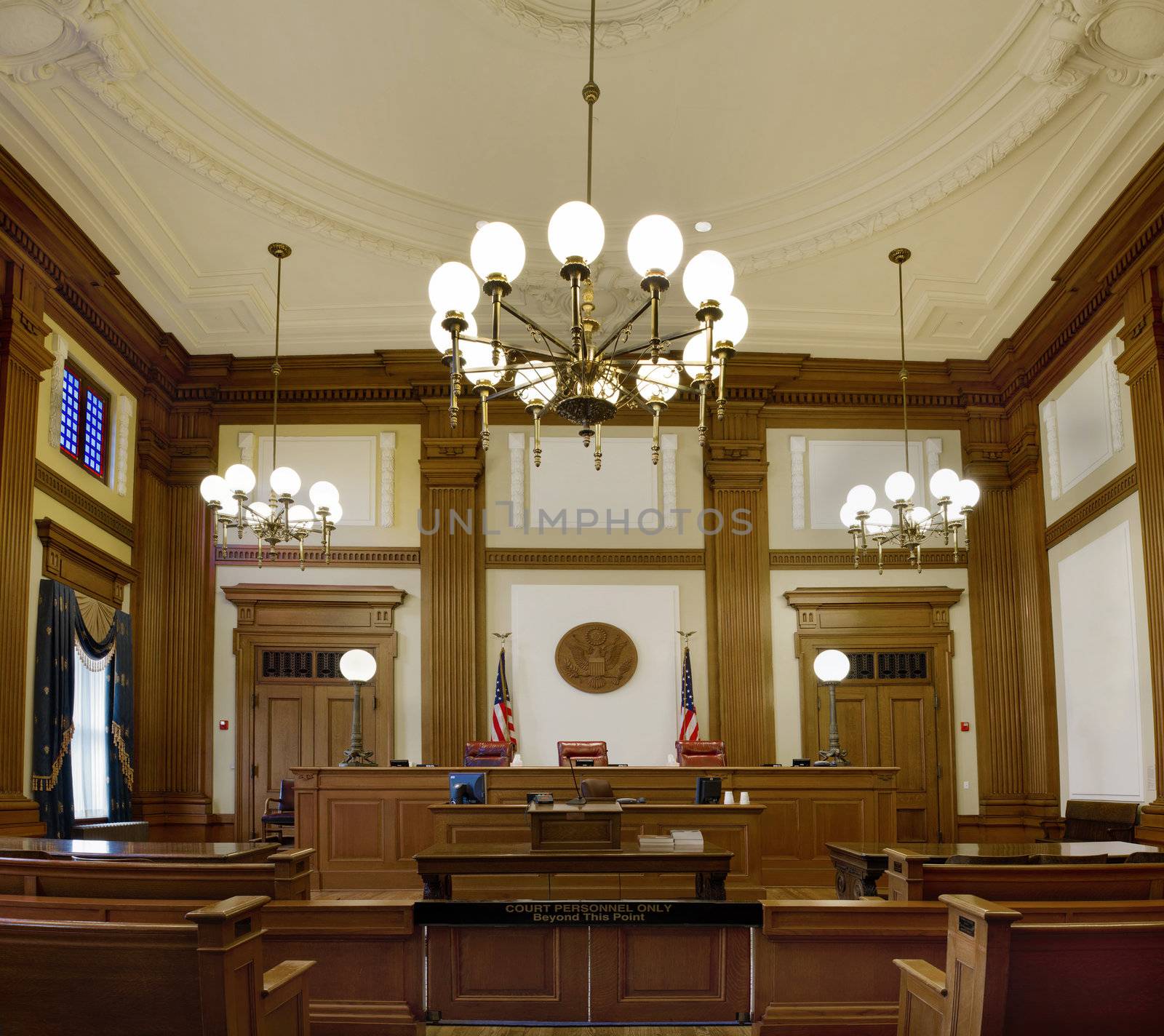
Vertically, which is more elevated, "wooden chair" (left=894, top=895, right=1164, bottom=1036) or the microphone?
the microphone

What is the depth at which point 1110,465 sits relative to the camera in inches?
396

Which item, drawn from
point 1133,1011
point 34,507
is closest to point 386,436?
point 34,507

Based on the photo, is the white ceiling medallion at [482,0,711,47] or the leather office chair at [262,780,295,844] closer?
the white ceiling medallion at [482,0,711,47]

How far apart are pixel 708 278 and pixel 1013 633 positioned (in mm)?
7964

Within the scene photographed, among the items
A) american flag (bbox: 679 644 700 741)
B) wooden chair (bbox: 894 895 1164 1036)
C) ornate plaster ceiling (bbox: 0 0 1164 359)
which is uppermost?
ornate plaster ceiling (bbox: 0 0 1164 359)

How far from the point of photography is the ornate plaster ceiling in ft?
24.6

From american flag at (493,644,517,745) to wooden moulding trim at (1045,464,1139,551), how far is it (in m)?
5.70

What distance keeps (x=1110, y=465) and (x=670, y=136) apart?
4.80 meters

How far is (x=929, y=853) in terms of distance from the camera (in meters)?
5.45

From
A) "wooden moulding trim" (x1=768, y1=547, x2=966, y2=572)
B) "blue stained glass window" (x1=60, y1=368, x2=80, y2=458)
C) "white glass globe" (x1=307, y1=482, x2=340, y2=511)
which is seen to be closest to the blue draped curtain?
"blue stained glass window" (x1=60, y1=368, x2=80, y2=458)

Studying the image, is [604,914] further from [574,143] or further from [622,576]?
[622,576]

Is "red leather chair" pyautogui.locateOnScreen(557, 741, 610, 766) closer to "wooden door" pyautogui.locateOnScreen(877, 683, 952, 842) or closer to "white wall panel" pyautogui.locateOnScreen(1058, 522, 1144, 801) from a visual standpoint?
"wooden door" pyautogui.locateOnScreen(877, 683, 952, 842)

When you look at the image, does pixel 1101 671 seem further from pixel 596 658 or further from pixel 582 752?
pixel 596 658

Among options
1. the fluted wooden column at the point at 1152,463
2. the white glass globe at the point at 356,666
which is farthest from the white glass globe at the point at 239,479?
the fluted wooden column at the point at 1152,463
